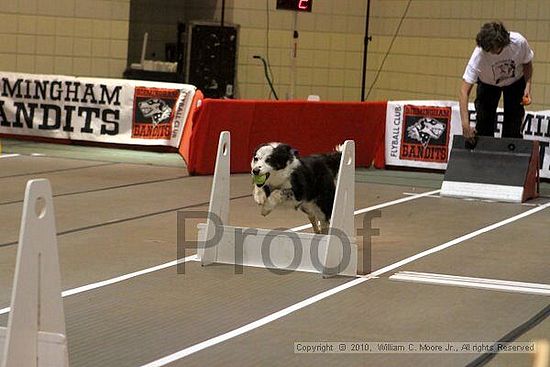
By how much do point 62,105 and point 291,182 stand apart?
26.8 feet

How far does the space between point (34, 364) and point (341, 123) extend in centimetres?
980

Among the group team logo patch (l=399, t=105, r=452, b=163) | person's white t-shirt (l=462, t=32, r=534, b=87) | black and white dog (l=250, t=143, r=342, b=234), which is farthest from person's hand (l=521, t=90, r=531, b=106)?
black and white dog (l=250, t=143, r=342, b=234)

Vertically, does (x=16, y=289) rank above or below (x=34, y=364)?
above

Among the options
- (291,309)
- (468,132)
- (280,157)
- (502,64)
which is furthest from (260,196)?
(502,64)

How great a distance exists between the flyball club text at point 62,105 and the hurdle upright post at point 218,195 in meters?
7.60

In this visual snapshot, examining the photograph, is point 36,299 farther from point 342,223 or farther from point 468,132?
point 468,132

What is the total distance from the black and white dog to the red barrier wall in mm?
4773

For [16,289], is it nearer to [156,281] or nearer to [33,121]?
[156,281]

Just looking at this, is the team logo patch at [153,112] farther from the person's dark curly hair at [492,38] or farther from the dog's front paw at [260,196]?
the dog's front paw at [260,196]

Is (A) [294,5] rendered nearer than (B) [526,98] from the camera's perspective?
No

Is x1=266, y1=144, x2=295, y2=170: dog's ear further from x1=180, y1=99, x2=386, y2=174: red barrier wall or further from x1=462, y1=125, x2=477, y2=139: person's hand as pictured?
x1=180, y1=99, x2=386, y2=174: red barrier wall

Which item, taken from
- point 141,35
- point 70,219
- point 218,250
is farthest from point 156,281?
point 141,35

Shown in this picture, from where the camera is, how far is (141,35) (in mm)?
20547

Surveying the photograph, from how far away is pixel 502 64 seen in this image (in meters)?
11.0
